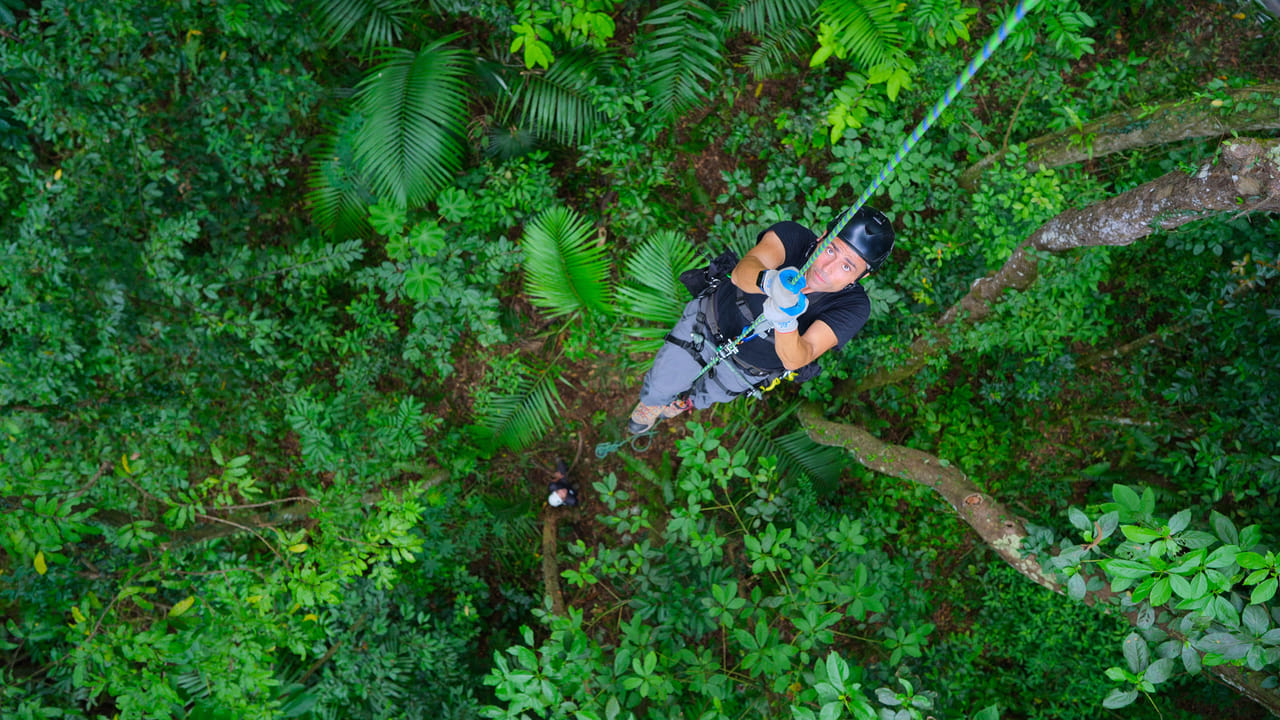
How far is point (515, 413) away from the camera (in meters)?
4.56

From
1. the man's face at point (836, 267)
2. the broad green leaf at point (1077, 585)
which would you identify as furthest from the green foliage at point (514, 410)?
the broad green leaf at point (1077, 585)

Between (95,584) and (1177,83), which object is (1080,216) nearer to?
(1177,83)

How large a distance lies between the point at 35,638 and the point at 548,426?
295 centimetres

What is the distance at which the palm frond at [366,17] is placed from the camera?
411cm

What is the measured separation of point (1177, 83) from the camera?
3994 millimetres

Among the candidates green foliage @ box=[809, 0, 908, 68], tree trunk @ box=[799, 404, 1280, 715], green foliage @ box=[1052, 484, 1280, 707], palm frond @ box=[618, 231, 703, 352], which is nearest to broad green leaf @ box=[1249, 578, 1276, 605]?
green foliage @ box=[1052, 484, 1280, 707]

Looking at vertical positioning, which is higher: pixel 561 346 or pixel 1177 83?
pixel 1177 83

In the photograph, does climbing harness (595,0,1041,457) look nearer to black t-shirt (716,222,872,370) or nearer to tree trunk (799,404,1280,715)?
black t-shirt (716,222,872,370)

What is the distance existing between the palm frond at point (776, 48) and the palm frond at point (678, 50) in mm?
245

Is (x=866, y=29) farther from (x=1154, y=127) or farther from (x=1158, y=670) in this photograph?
(x=1158, y=670)

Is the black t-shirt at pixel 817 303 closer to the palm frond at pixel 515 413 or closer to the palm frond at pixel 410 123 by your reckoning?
the palm frond at pixel 515 413

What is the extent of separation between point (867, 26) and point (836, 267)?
193 cm

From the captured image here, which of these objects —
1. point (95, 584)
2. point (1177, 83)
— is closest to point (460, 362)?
point (95, 584)

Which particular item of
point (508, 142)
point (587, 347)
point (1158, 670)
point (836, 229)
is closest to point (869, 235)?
point (836, 229)
